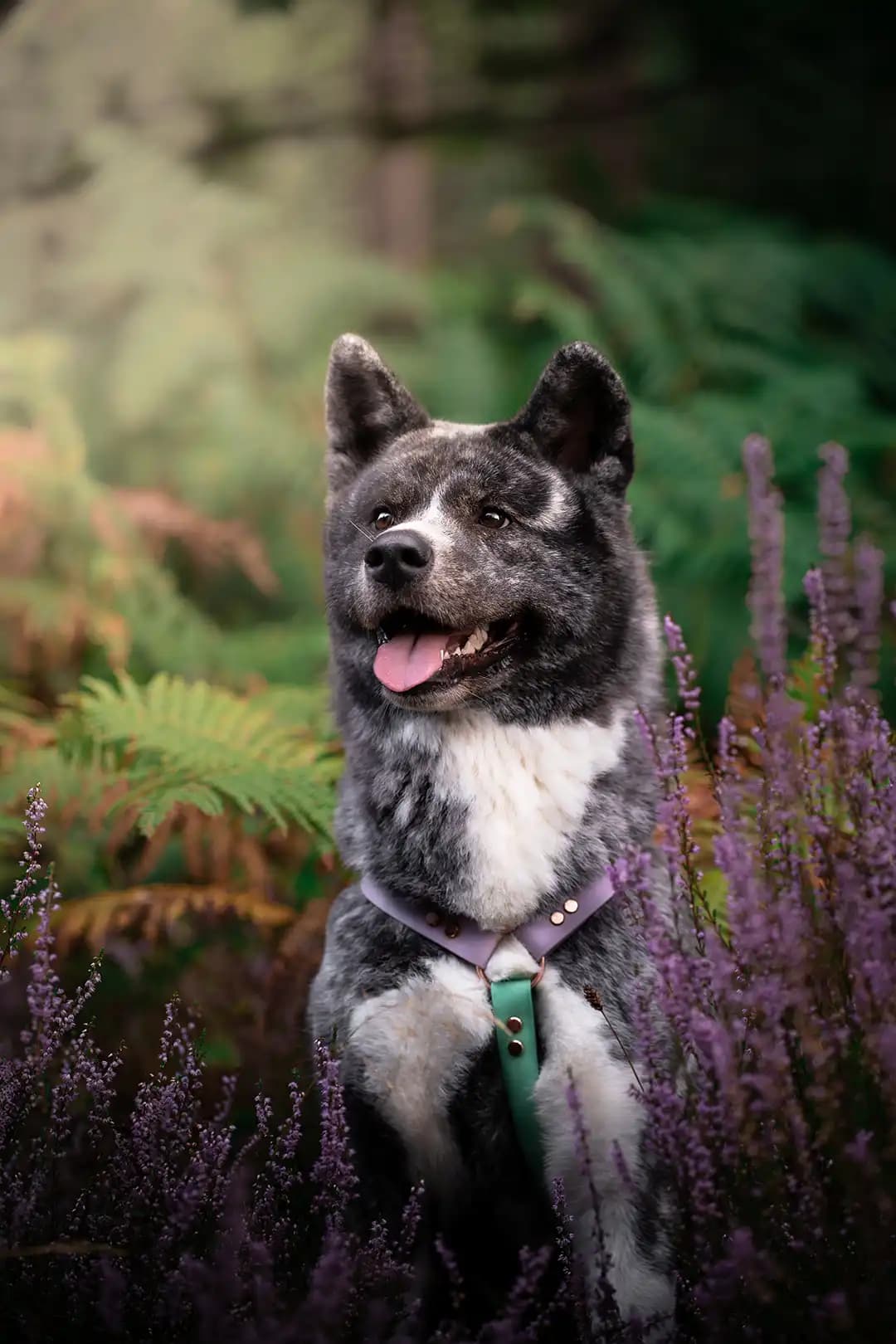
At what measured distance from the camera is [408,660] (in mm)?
2354

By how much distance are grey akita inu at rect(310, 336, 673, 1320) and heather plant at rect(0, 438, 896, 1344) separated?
0.10 meters

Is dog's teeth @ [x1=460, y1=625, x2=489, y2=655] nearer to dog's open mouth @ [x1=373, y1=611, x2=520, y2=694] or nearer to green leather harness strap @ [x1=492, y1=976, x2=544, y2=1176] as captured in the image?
dog's open mouth @ [x1=373, y1=611, x2=520, y2=694]

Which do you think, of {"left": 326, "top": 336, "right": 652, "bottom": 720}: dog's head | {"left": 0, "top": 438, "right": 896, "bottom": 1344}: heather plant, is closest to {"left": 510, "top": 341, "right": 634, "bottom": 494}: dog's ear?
{"left": 326, "top": 336, "right": 652, "bottom": 720}: dog's head

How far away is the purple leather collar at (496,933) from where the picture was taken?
225cm

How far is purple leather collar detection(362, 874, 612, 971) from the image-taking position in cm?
225

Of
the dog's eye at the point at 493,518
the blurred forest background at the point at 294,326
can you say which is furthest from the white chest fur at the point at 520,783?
the blurred forest background at the point at 294,326

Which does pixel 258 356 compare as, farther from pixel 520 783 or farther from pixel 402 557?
pixel 520 783

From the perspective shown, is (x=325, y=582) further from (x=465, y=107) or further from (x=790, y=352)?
(x=465, y=107)

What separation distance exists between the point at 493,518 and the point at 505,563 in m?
0.13

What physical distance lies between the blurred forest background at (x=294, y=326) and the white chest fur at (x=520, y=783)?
2.67 ft

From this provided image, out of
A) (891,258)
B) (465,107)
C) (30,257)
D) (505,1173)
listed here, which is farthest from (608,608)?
(465,107)

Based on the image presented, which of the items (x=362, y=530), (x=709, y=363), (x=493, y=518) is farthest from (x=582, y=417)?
(x=709, y=363)

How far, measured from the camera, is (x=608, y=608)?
96.6 inches

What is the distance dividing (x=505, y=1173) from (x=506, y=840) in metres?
0.62
